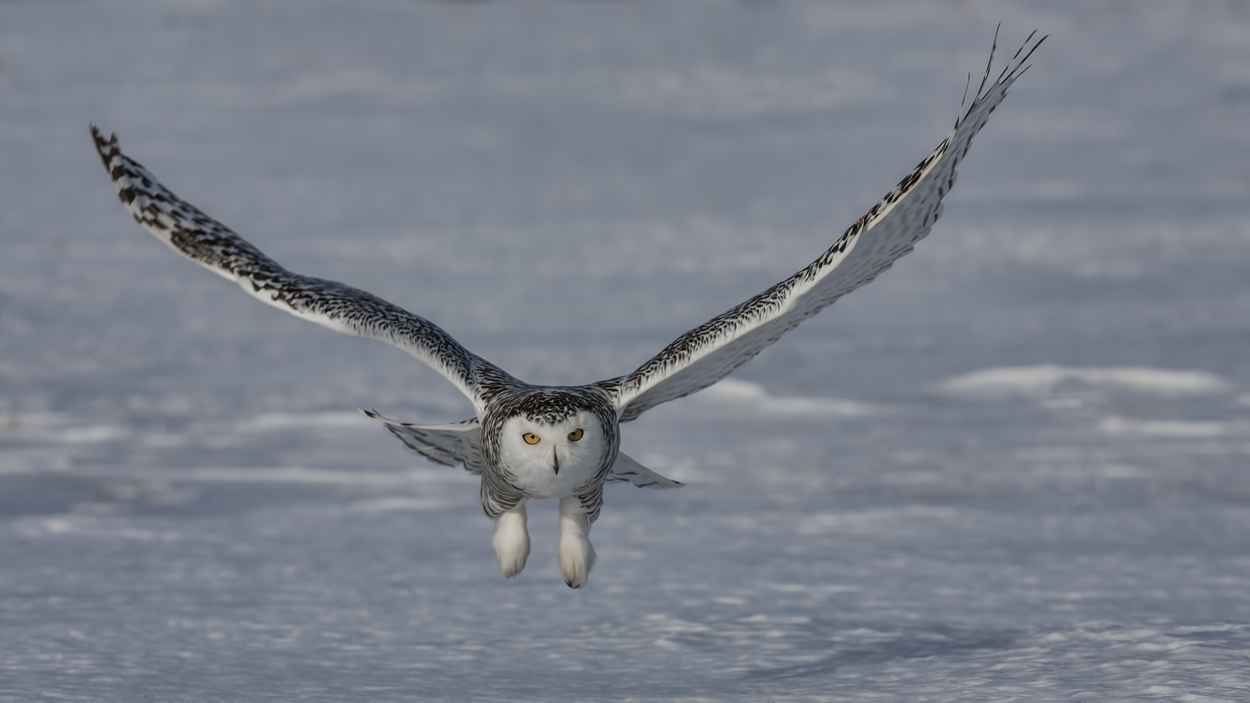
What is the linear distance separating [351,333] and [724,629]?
4.26m

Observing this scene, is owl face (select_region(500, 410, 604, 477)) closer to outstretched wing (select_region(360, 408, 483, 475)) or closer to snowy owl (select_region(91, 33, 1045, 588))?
snowy owl (select_region(91, 33, 1045, 588))

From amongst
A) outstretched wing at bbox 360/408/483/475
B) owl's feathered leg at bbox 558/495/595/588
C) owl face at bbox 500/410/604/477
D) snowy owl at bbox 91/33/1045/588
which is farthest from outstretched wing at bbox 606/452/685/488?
owl face at bbox 500/410/604/477

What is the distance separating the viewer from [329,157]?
27.7 meters

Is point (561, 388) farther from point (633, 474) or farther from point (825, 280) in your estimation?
point (825, 280)

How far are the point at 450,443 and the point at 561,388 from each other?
3.42 feet

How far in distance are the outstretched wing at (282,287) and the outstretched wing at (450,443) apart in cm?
22

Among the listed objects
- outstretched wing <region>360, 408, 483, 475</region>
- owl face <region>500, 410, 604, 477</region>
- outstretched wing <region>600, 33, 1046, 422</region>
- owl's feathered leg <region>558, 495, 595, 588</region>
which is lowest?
owl's feathered leg <region>558, 495, 595, 588</region>

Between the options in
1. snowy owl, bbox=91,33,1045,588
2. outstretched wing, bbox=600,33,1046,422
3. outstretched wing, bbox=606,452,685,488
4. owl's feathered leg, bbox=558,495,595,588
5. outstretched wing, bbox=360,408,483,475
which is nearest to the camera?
outstretched wing, bbox=600,33,1046,422

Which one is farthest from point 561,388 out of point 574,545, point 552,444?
point 574,545

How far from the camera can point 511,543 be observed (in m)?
8.30

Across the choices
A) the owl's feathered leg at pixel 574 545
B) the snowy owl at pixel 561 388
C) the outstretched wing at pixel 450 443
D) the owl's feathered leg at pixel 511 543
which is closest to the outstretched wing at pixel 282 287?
the snowy owl at pixel 561 388

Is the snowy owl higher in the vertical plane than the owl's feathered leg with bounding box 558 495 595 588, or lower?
higher

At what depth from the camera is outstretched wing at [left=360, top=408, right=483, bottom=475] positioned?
8.58 m

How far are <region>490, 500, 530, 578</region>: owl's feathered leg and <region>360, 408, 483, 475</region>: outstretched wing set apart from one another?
1.79 ft
